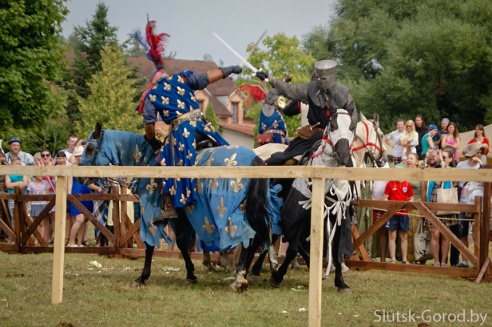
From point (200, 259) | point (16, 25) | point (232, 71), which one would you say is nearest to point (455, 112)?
point (16, 25)

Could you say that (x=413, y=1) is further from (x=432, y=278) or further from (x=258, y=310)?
(x=258, y=310)

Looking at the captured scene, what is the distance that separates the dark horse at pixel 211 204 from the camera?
29.8ft

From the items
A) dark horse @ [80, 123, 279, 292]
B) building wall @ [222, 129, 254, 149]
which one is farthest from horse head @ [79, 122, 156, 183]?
building wall @ [222, 129, 254, 149]

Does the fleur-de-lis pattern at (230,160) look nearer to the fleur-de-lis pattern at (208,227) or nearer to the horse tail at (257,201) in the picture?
the horse tail at (257,201)

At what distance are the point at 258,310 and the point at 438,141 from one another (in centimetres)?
1004

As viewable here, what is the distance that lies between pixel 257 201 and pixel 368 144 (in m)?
2.32

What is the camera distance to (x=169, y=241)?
382 inches

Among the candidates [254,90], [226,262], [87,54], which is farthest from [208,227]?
[87,54]

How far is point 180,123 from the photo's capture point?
9508mm

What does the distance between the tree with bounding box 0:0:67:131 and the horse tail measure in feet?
53.0

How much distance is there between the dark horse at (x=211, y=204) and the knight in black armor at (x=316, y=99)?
2.44ft

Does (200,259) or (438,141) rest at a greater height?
(438,141)

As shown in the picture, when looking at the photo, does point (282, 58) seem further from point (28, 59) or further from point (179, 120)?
point (179, 120)

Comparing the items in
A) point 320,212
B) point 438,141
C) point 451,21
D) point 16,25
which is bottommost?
point 320,212
